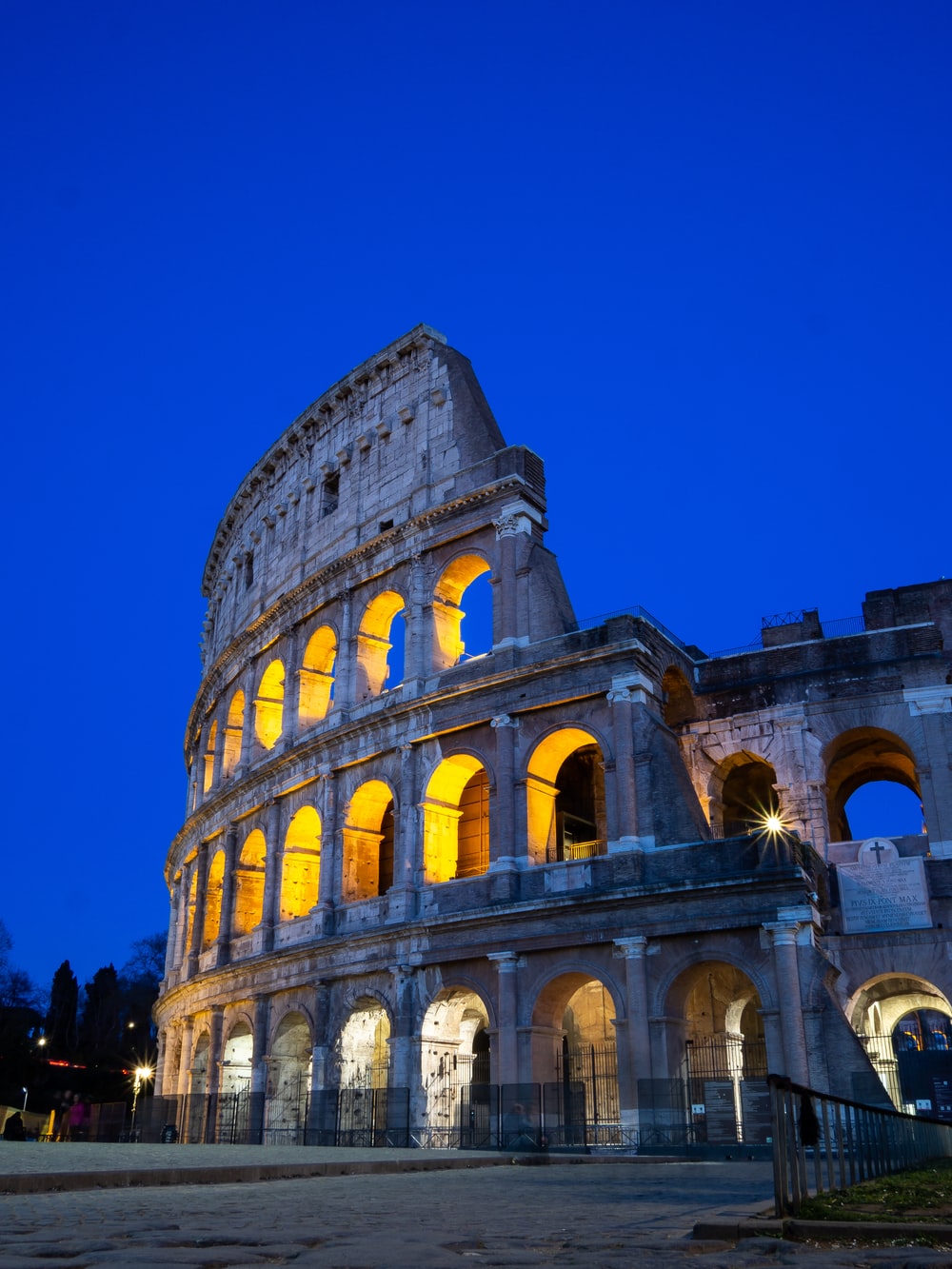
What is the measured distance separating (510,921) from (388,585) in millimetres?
9360

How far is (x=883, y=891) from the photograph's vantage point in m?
22.2

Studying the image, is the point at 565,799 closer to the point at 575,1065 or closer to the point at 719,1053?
the point at 575,1065

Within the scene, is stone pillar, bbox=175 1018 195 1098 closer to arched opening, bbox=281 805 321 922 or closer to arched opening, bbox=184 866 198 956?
arched opening, bbox=184 866 198 956

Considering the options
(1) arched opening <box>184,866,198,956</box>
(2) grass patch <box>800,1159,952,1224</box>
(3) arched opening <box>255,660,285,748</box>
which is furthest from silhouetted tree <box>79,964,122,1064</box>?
(2) grass patch <box>800,1159,952,1224</box>

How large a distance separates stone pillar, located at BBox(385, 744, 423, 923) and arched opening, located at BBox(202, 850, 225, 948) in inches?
363

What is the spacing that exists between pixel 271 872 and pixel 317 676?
5225 millimetres

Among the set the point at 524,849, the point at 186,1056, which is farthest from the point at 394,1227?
the point at 186,1056

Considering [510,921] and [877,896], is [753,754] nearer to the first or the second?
[877,896]

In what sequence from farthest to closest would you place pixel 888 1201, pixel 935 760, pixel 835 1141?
pixel 935 760, pixel 835 1141, pixel 888 1201

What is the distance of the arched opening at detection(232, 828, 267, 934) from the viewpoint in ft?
103

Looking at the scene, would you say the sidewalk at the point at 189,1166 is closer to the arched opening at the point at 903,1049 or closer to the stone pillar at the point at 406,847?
the arched opening at the point at 903,1049

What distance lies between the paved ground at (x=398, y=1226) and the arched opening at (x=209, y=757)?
85.4 ft

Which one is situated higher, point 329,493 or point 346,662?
point 329,493

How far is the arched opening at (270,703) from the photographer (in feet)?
109
